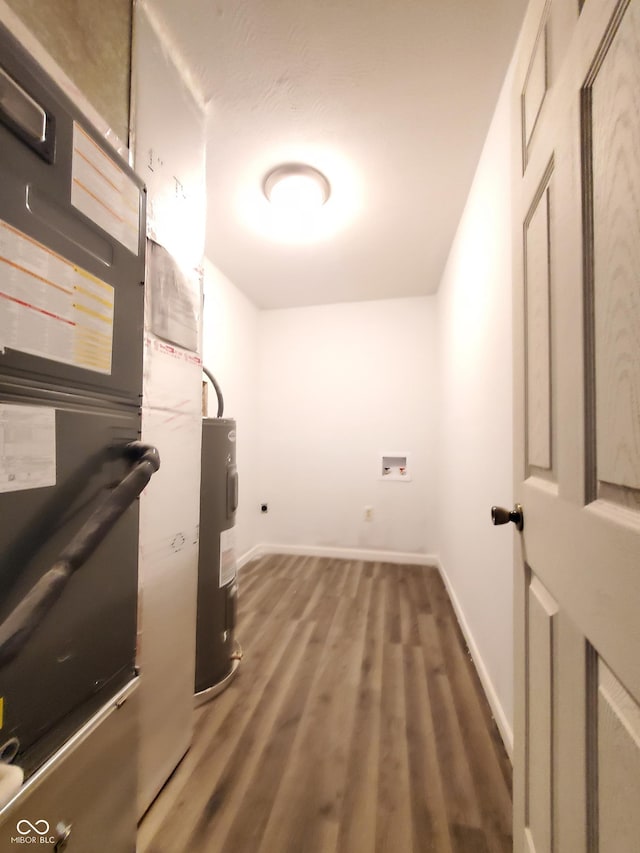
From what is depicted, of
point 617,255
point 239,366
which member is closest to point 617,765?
point 617,255

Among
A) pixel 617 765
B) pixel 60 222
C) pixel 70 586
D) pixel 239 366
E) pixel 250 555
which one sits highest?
pixel 239 366

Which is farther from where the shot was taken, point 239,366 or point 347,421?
point 347,421

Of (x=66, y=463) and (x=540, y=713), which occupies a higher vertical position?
(x=66, y=463)

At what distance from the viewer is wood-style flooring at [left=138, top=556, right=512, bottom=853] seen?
3.13 ft

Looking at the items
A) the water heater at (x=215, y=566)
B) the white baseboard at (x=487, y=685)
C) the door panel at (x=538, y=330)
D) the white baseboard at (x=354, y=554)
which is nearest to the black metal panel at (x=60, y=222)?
the water heater at (x=215, y=566)

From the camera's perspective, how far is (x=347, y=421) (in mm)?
3428

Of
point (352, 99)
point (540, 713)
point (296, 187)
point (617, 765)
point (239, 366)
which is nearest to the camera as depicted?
point (617, 765)

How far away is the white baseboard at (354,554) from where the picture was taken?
3.19m

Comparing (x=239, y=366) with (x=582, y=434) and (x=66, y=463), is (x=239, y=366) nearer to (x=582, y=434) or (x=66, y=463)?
(x=66, y=463)

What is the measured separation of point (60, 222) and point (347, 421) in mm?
2926

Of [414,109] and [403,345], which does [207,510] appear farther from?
[403,345]

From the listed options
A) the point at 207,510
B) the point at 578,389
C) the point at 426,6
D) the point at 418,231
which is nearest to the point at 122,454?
the point at 207,510

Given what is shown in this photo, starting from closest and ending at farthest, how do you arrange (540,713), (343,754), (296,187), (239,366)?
(540,713)
(343,754)
(296,187)
(239,366)

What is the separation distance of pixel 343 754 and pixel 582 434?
140 centimetres
